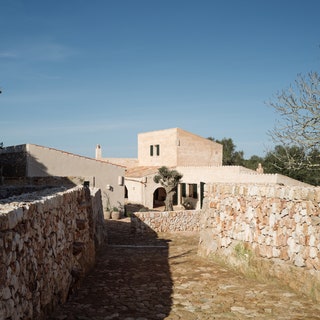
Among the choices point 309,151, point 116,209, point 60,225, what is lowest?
point 116,209

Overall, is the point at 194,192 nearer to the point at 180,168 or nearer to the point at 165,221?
the point at 180,168

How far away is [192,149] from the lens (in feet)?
109

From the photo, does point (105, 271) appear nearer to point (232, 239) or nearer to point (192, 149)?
point (232, 239)

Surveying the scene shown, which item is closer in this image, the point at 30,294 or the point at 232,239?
the point at 30,294

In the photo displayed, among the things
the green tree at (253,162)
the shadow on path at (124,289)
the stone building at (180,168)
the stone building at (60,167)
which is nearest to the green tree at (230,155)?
the green tree at (253,162)

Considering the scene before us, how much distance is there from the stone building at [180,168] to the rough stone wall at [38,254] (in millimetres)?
18484

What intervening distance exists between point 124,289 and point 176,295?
37.9 inches

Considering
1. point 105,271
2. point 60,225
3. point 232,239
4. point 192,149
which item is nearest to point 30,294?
point 60,225

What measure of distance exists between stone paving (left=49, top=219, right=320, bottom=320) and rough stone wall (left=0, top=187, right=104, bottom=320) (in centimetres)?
42

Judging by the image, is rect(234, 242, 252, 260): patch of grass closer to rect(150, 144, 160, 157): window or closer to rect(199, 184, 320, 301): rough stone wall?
rect(199, 184, 320, 301): rough stone wall

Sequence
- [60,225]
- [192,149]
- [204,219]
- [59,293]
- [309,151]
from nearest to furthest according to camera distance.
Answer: [59,293] < [60,225] < [204,219] < [309,151] < [192,149]

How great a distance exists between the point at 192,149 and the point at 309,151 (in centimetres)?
2208

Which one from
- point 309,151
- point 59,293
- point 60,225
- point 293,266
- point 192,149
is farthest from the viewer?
point 192,149

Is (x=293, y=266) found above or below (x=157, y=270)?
above
